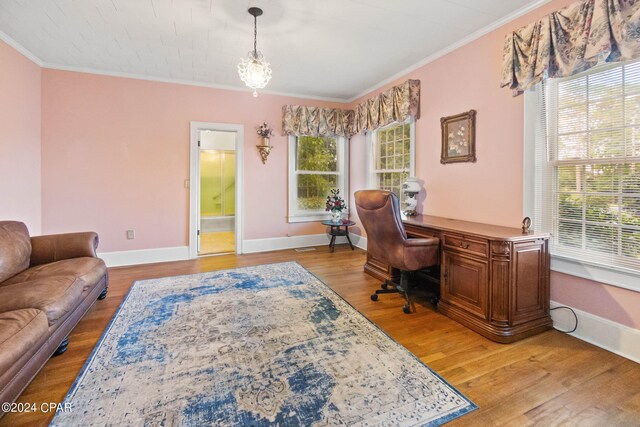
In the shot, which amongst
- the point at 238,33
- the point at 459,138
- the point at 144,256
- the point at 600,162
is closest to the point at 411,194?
the point at 459,138

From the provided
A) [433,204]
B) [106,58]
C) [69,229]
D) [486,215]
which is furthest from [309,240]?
[106,58]

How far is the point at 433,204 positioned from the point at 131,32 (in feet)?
12.3

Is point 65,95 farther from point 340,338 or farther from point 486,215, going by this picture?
point 486,215

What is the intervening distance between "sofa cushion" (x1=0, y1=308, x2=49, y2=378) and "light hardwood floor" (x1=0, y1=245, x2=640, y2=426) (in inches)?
13.2

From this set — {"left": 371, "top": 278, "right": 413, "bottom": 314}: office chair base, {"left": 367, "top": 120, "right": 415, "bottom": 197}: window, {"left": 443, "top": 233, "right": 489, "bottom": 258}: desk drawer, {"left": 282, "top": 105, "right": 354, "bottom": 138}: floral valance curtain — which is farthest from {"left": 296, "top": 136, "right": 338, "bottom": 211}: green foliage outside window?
{"left": 443, "top": 233, "right": 489, "bottom": 258}: desk drawer

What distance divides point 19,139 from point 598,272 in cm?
569

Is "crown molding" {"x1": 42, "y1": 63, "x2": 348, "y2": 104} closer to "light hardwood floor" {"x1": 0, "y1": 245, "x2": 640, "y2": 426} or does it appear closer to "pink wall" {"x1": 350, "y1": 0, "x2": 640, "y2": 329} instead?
"pink wall" {"x1": 350, "y1": 0, "x2": 640, "y2": 329}

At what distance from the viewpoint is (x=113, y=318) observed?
2.53 meters

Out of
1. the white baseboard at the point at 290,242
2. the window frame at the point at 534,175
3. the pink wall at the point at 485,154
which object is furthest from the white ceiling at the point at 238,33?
the white baseboard at the point at 290,242

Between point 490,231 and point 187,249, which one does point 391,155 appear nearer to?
point 490,231

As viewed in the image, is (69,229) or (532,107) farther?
(69,229)

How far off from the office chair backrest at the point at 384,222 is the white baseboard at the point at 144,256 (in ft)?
9.91

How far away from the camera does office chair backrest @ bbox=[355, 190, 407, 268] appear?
8.59 ft

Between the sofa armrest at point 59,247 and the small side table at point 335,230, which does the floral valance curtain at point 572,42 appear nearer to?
the small side table at point 335,230
